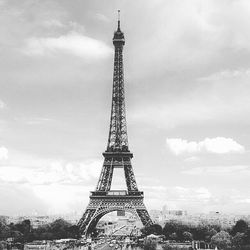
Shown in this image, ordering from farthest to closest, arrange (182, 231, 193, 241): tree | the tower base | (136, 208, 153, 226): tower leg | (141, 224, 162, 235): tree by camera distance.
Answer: (141, 224, 162, 235): tree → (136, 208, 153, 226): tower leg → the tower base → (182, 231, 193, 241): tree

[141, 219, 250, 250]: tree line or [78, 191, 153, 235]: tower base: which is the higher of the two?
[78, 191, 153, 235]: tower base

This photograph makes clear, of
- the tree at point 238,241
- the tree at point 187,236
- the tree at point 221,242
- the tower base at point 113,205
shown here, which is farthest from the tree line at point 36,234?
the tree at point 238,241

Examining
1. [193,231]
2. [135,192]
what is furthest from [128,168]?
[193,231]

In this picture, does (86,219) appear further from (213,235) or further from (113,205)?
(213,235)

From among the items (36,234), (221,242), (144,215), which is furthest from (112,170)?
(221,242)

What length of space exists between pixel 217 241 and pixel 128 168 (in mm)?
16127

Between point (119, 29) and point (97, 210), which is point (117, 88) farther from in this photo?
point (97, 210)

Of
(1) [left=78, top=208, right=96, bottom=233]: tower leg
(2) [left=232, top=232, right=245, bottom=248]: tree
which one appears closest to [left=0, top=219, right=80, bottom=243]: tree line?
(1) [left=78, top=208, right=96, bottom=233]: tower leg

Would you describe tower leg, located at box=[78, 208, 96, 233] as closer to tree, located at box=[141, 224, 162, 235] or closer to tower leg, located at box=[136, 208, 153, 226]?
tower leg, located at box=[136, 208, 153, 226]

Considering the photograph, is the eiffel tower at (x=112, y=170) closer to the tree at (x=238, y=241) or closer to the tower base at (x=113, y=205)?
the tower base at (x=113, y=205)

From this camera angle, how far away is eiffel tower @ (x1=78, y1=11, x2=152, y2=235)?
6209 centimetres

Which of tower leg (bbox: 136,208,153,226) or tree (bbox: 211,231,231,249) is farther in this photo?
tower leg (bbox: 136,208,153,226)

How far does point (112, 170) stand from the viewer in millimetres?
63188

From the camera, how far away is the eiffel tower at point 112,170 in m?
62.1
